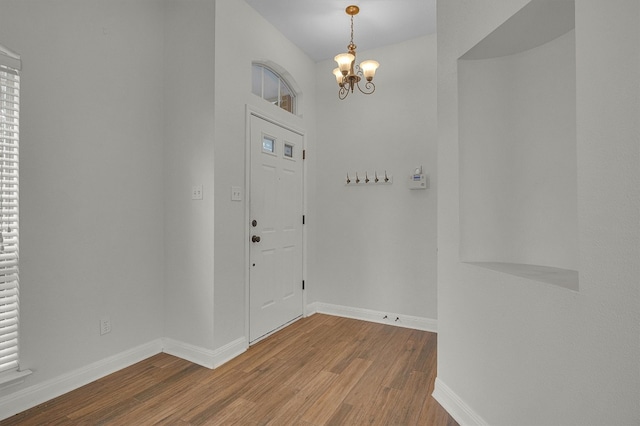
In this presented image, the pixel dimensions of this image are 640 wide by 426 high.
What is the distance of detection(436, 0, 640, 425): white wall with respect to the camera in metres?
1.01

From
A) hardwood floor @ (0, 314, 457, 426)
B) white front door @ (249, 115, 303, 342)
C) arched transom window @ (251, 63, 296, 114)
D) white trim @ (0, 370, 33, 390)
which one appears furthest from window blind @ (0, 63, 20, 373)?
arched transom window @ (251, 63, 296, 114)

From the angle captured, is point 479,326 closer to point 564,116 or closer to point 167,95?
point 564,116

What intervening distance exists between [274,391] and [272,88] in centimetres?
276

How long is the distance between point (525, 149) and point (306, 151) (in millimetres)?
2334

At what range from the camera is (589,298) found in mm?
1143

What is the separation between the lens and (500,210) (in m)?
1.94

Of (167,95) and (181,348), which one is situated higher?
(167,95)

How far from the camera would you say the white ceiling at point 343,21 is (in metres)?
2.83

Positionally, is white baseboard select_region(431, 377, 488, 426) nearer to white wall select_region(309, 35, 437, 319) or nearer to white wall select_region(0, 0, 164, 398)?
white wall select_region(309, 35, 437, 319)

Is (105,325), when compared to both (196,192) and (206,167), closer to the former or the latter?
(196,192)

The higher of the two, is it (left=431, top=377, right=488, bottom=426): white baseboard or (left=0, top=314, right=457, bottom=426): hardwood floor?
(left=431, top=377, right=488, bottom=426): white baseboard

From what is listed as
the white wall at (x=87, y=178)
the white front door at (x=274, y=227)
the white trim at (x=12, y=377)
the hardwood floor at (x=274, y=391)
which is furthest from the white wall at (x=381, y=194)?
the white trim at (x=12, y=377)

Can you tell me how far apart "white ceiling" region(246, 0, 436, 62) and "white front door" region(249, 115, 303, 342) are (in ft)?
3.21

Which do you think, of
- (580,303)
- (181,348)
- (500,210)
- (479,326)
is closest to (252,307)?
(181,348)
